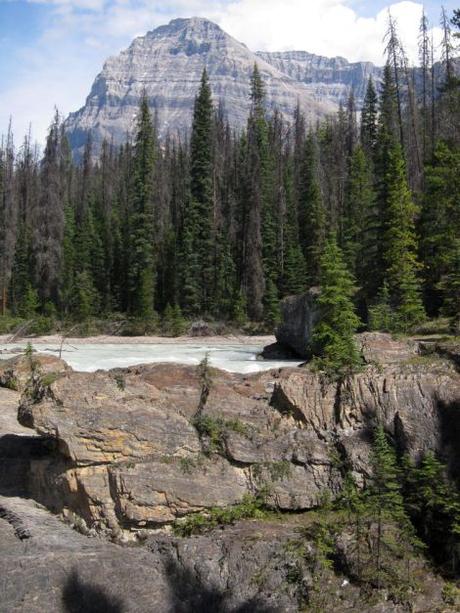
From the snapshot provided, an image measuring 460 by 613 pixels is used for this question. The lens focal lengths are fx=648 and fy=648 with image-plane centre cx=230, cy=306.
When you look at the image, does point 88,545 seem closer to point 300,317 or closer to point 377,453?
point 377,453

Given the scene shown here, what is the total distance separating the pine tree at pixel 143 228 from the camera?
45562mm

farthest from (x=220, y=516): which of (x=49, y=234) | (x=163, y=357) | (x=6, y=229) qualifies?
(x=6, y=229)

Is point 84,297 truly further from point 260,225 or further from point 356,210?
point 356,210

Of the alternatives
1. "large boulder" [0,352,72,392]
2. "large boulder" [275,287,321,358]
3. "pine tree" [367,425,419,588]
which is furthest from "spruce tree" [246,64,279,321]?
"pine tree" [367,425,419,588]

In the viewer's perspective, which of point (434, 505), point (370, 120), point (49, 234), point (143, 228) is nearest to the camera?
point (434, 505)

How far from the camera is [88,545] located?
28.6 ft

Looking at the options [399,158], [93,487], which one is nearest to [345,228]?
[399,158]

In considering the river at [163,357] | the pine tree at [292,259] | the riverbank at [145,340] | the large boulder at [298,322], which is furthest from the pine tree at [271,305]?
the large boulder at [298,322]

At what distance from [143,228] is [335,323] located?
3536 centimetres

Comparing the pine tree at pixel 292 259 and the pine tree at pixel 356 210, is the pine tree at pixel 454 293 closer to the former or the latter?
the pine tree at pixel 356 210

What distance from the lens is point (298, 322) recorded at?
27969 mm

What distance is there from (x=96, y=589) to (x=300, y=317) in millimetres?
20722

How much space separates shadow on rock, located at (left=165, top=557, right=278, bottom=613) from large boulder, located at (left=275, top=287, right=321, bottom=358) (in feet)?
59.9

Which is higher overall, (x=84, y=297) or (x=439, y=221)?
(x=439, y=221)
